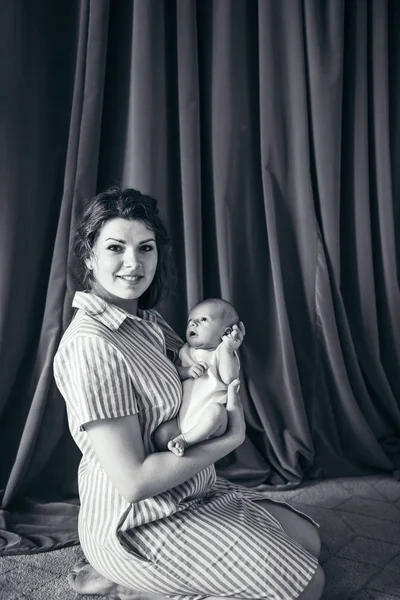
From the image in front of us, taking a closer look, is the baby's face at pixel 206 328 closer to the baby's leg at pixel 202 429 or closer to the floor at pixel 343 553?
the baby's leg at pixel 202 429

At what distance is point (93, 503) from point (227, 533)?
0.31 meters

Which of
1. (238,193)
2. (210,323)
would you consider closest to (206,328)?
(210,323)

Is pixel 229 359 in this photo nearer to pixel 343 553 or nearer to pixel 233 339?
pixel 233 339

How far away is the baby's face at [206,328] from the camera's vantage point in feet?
5.51

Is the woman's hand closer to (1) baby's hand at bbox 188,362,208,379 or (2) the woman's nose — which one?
(1) baby's hand at bbox 188,362,208,379

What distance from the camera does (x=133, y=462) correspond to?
1263 millimetres

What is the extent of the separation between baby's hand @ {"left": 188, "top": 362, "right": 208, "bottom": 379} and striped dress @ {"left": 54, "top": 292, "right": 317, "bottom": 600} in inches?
4.2

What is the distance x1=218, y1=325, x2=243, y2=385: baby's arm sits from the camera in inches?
59.4

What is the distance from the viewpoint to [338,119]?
240cm

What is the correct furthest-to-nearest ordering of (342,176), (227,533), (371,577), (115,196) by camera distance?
(342,176)
(371,577)
(115,196)
(227,533)

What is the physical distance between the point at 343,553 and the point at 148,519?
743mm

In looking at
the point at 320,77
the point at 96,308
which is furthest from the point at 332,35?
the point at 96,308

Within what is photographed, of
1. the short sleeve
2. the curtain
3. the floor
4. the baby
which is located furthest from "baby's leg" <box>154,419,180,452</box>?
the curtain

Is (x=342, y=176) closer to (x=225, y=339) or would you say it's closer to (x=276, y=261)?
(x=276, y=261)
